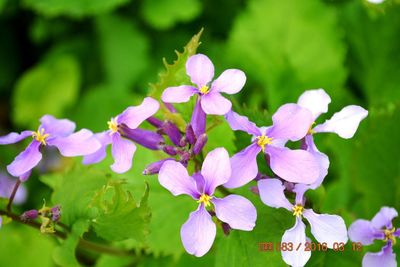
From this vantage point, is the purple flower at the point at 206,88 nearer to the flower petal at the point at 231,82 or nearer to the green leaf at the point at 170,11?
the flower petal at the point at 231,82

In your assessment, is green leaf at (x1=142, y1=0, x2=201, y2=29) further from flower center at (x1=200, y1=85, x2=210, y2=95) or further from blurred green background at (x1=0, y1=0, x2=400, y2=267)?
flower center at (x1=200, y1=85, x2=210, y2=95)

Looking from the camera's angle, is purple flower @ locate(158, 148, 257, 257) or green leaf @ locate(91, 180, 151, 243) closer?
purple flower @ locate(158, 148, 257, 257)

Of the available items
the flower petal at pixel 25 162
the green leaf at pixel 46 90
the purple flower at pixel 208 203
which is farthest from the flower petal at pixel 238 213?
the green leaf at pixel 46 90

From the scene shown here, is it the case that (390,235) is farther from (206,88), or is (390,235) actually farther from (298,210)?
(206,88)

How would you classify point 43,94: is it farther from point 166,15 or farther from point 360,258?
point 360,258

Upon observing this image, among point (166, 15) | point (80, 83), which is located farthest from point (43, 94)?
point (166, 15)

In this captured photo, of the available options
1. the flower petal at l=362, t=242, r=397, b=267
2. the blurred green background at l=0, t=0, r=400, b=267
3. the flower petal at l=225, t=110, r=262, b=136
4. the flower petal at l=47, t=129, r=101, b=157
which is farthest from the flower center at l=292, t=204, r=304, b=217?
the flower petal at l=47, t=129, r=101, b=157
